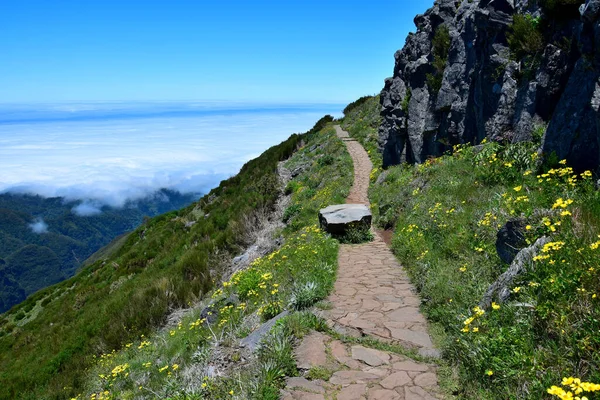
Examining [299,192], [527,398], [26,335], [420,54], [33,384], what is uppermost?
[420,54]

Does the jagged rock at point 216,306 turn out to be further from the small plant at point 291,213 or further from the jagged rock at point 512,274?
the small plant at point 291,213

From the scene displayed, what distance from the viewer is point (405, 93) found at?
754 inches

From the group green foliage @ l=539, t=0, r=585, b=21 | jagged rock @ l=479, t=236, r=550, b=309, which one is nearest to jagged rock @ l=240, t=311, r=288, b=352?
jagged rock @ l=479, t=236, r=550, b=309

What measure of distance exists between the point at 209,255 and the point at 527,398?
42.5 feet

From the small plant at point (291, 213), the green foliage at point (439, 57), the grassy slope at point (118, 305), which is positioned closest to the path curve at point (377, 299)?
the small plant at point (291, 213)

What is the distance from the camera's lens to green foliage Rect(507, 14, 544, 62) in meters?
9.23

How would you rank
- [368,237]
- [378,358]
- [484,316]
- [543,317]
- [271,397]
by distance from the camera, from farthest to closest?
[368,237], [378,358], [484,316], [271,397], [543,317]

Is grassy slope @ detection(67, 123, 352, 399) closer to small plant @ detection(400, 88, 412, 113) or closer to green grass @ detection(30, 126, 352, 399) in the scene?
green grass @ detection(30, 126, 352, 399)

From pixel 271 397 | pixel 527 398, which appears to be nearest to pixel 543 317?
pixel 527 398

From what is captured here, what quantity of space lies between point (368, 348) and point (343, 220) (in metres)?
6.03

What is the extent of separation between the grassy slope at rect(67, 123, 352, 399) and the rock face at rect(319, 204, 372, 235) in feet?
1.47

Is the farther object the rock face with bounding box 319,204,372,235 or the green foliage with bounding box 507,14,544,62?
the rock face with bounding box 319,204,372,235

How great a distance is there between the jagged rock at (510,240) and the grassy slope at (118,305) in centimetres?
912

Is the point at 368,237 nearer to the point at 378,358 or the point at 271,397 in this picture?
the point at 378,358
